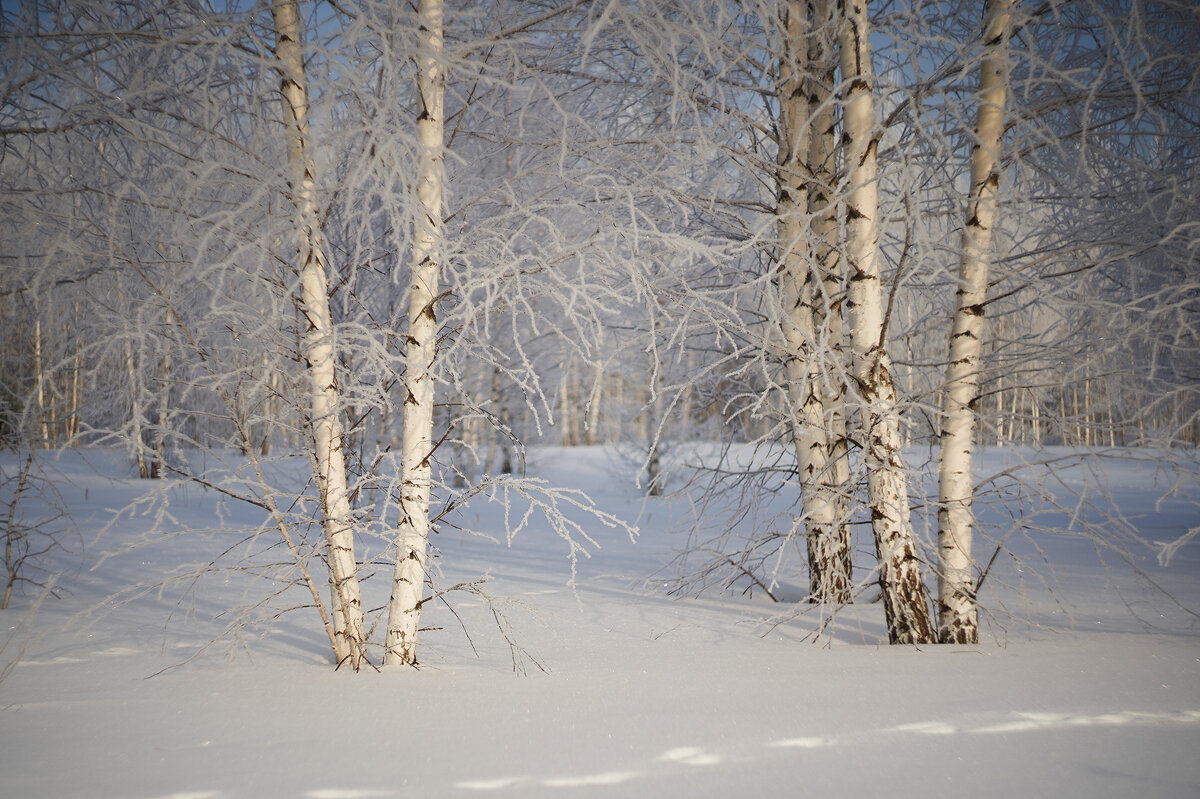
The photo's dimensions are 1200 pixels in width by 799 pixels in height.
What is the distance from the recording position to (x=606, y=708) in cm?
287

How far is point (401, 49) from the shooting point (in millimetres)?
2855

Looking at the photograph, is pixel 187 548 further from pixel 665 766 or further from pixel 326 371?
pixel 665 766

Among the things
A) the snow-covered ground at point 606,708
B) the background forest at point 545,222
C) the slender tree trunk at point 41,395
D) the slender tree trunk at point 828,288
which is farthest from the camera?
the slender tree trunk at point 828,288

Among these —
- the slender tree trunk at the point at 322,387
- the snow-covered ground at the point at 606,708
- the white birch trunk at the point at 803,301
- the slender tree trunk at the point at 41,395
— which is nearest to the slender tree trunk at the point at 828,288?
the white birch trunk at the point at 803,301

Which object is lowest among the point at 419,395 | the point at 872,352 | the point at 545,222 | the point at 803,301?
the point at 419,395

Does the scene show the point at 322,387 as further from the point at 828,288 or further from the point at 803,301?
the point at 828,288

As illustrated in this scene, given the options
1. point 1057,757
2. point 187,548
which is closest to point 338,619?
point 1057,757

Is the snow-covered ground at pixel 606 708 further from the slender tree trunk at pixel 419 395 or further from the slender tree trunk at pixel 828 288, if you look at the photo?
the slender tree trunk at pixel 828 288

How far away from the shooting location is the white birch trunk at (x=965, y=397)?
150 inches

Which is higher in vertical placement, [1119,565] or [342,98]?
[342,98]

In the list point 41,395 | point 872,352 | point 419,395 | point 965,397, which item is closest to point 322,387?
point 419,395

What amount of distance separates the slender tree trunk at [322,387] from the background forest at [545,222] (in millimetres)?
20

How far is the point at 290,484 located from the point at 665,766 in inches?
498

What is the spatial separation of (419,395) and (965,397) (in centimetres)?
303
